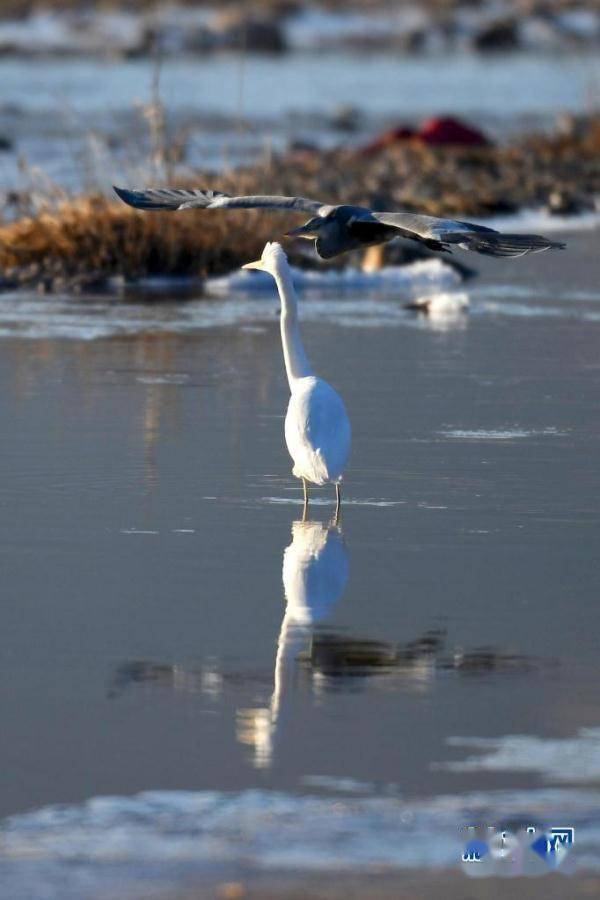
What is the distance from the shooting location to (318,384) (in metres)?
9.66

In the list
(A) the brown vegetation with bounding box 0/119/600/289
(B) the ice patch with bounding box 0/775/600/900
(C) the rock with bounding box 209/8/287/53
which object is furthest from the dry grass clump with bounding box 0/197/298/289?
(C) the rock with bounding box 209/8/287/53

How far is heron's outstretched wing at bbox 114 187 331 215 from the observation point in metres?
10.3

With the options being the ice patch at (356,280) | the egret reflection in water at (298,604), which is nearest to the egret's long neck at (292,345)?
the egret reflection in water at (298,604)

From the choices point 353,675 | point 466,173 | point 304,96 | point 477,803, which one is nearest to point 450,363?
point 353,675

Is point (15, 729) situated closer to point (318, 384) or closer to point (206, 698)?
point (206, 698)

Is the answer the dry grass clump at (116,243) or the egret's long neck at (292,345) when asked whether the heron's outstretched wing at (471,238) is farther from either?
the dry grass clump at (116,243)

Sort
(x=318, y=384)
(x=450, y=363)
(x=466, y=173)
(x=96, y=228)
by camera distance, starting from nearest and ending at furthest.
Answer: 1. (x=318, y=384)
2. (x=450, y=363)
3. (x=96, y=228)
4. (x=466, y=173)

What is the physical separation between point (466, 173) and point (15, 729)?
23.9 metres

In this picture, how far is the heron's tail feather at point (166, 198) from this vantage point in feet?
35.9

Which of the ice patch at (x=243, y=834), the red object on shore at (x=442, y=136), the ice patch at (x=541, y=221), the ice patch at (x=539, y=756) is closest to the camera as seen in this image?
the ice patch at (x=243, y=834)

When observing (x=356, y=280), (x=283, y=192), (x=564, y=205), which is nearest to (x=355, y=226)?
(x=356, y=280)

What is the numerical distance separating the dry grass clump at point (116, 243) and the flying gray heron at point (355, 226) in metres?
6.68

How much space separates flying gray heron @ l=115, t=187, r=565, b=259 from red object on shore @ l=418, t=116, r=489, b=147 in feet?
70.5

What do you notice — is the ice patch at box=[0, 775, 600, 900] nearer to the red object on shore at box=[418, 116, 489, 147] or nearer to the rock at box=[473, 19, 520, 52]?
the red object on shore at box=[418, 116, 489, 147]
